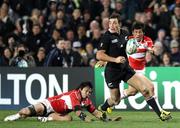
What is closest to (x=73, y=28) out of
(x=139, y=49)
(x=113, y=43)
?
(x=139, y=49)

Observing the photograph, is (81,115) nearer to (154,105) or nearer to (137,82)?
(137,82)

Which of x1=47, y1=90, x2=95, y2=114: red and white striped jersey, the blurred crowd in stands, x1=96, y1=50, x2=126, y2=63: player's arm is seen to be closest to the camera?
x1=96, y1=50, x2=126, y2=63: player's arm

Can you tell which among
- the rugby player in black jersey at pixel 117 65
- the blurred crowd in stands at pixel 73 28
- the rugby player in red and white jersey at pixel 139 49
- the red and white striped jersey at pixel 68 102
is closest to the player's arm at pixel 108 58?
the rugby player in black jersey at pixel 117 65

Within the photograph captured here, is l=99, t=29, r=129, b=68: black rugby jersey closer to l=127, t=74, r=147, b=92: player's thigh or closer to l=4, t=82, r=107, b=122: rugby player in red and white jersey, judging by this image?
l=127, t=74, r=147, b=92: player's thigh

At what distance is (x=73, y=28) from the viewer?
24.5 metres

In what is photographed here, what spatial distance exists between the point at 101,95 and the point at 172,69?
1.89 metres

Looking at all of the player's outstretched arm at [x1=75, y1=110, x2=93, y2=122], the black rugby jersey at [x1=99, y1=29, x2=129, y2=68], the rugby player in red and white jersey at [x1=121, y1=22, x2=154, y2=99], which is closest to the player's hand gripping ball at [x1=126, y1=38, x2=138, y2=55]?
the black rugby jersey at [x1=99, y1=29, x2=129, y2=68]

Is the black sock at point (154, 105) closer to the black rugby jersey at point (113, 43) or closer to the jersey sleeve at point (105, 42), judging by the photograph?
the black rugby jersey at point (113, 43)

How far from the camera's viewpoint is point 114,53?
54.3ft

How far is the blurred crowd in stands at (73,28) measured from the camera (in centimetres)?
2250

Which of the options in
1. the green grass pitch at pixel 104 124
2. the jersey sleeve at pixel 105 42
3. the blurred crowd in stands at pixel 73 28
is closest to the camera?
the green grass pitch at pixel 104 124

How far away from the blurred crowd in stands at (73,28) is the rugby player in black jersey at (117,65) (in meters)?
4.88

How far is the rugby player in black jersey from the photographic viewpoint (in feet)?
53.4

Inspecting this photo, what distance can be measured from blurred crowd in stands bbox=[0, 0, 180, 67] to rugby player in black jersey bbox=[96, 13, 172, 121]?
488 cm
